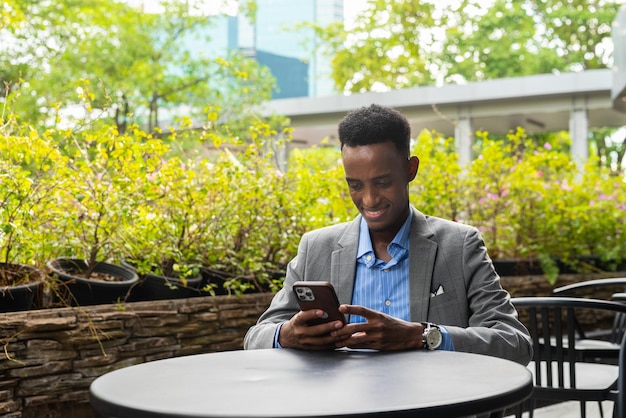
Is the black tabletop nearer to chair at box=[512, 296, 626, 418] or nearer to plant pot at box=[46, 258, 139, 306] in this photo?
chair at box=[512, 296, 626, 418]

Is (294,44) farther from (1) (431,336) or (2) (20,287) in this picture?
(1) (431,336)

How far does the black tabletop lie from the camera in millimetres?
1322

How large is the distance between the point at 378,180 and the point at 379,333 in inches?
18.2

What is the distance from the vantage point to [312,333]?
194 centimetres

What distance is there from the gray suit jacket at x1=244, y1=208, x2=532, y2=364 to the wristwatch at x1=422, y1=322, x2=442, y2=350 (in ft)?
0.17

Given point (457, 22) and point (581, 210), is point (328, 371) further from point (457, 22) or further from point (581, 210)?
point (457, 22)

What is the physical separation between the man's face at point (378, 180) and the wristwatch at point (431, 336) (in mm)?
370

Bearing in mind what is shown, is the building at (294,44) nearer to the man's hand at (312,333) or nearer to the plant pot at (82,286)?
the plant pot at (82,286)

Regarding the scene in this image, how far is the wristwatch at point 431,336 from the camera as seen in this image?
194cm

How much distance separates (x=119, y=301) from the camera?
370 centimetres

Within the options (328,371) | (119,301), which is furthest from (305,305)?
(119,301)

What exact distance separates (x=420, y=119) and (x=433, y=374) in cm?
1786

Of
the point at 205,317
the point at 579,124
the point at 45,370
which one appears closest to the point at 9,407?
the point at 45,370

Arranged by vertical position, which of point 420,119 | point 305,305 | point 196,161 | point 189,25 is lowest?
point 305,305
